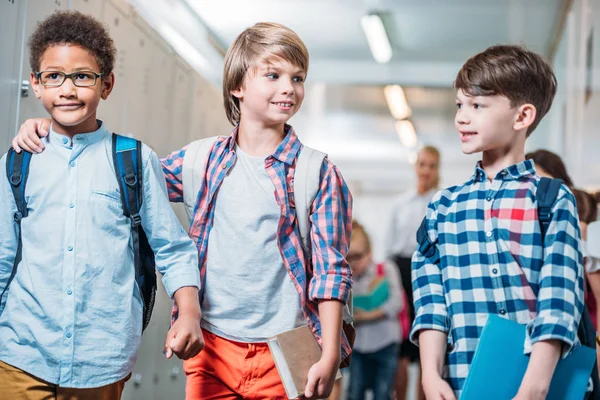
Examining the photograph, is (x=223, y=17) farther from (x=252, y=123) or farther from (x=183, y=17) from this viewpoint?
(x=252, y=123)

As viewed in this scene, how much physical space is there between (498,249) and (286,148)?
636 mm

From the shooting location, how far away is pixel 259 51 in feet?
7.84

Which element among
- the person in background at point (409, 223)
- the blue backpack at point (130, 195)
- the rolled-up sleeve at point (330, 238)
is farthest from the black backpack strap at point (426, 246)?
the person in background at point (409, 223)

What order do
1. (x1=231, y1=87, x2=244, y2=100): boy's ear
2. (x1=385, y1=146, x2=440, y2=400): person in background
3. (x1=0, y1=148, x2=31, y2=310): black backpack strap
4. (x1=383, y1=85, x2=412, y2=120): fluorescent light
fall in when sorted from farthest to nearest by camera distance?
(x1=383, y1=85, x2=412, y2=120): fluorescent light
(x1=385, y1=146, x2=440, y2=400): person in background
(x1=231, y1=87, x2=244, y2=100): boy's ear
(x1=0, y1=148, x2=31, y2=310): black backpack strap

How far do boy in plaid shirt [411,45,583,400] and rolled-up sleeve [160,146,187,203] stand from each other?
690mm

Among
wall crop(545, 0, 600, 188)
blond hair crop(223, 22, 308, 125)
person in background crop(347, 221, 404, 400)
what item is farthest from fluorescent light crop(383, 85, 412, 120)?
blond hair crop(223, 22, 308, 125)

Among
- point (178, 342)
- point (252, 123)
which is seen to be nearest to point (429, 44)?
point (252, 123)

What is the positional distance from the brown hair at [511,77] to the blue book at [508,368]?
1.91ft

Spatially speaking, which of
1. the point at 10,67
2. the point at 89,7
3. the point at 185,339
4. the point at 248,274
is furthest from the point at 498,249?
the point at 89,7

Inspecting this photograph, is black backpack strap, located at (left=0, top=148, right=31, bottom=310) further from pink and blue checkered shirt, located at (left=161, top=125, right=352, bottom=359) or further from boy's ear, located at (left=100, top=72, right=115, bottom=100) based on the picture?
pink and blue checkered shirt, located at (left=161, top=125, right=352, bottom=359)

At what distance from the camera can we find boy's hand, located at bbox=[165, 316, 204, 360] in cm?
200

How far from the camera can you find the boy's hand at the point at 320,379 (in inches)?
83.7

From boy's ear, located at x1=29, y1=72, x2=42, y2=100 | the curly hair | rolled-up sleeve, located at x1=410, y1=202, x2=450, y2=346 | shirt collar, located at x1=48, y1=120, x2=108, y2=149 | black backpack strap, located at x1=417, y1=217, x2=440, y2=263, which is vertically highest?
the curly hair

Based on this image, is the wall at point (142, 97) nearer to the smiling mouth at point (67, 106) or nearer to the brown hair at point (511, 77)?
the smiling mouth at point (67, 106)
